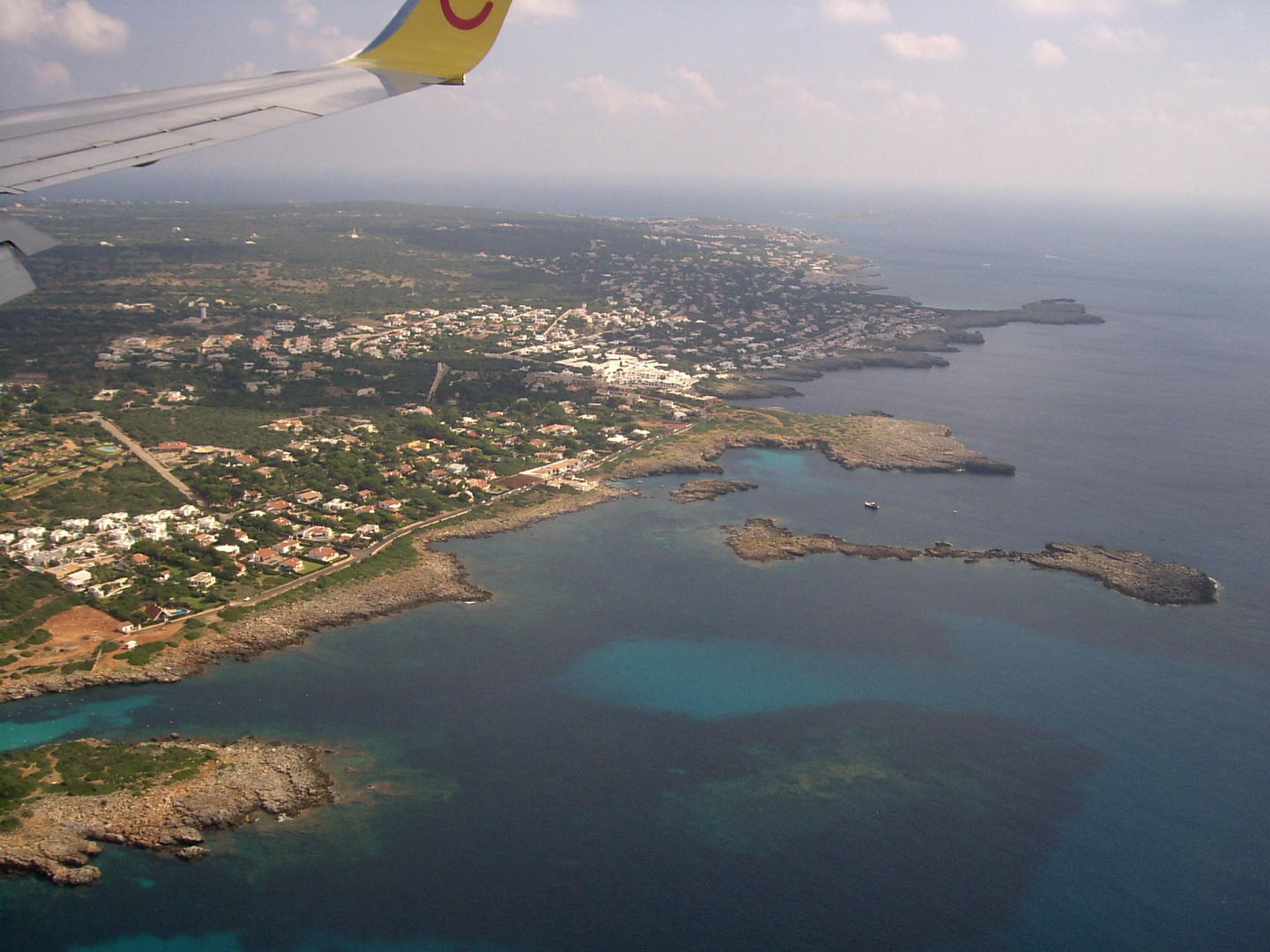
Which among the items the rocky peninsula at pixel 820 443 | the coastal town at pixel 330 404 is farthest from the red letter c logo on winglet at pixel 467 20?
the rocky peninsula at pixel 820 443

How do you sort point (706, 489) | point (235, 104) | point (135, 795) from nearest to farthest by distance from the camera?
1. point (235, 104)
2. point (135, 795)
3. point (706, 489)

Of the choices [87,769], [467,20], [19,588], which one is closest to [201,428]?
[19,588]

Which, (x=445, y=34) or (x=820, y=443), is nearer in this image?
(x=445, y=34)

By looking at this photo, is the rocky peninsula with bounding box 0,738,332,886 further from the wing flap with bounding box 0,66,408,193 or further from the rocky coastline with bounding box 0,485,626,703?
the wing flap with bounding box 0,66,408,193

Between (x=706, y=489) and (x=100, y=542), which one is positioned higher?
(x=100, y=542)

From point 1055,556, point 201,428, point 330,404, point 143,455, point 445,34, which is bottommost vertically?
point 1055,556

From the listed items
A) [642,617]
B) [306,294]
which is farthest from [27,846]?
[306,294]

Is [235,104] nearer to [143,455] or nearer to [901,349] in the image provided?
[143,455]
